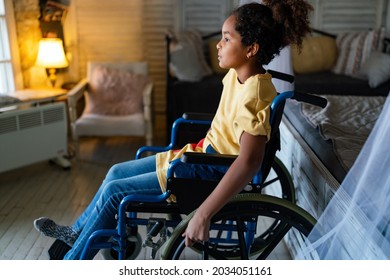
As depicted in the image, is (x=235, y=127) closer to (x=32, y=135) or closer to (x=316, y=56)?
(x=32, y=135)

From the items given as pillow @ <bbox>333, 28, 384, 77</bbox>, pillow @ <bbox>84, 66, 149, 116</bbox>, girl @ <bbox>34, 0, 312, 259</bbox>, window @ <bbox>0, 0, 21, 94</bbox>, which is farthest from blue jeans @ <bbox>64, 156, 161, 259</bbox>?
pillow @ <bbox>333, 28, 384, 77</bbox>

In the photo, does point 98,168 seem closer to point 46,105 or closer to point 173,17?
point 46,105

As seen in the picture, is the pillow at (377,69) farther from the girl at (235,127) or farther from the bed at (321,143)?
the girl at (235,127)

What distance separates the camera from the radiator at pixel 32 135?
267 centimetres

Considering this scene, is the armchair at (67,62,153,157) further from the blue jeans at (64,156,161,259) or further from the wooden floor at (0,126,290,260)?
the blue jeans at (64,156,161,259)

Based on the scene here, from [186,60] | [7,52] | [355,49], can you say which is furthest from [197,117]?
[355,49]

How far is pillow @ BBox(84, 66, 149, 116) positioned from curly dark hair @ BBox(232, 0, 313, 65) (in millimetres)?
2045

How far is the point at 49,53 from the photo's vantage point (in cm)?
321

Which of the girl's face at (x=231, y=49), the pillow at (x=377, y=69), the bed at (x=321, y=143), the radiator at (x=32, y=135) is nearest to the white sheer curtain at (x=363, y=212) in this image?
the bed at (x=321, y=143)

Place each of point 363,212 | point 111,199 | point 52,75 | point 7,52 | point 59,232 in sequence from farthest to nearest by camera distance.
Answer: point 52,75 < point 7,52 < point 59,232 < point 111,199 < point 363,212

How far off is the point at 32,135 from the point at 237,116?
1.87 m

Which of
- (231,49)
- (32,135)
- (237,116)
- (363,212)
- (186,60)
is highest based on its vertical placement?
(231,49)

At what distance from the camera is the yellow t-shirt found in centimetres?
129

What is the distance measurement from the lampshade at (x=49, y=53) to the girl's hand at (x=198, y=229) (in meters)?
2.33
